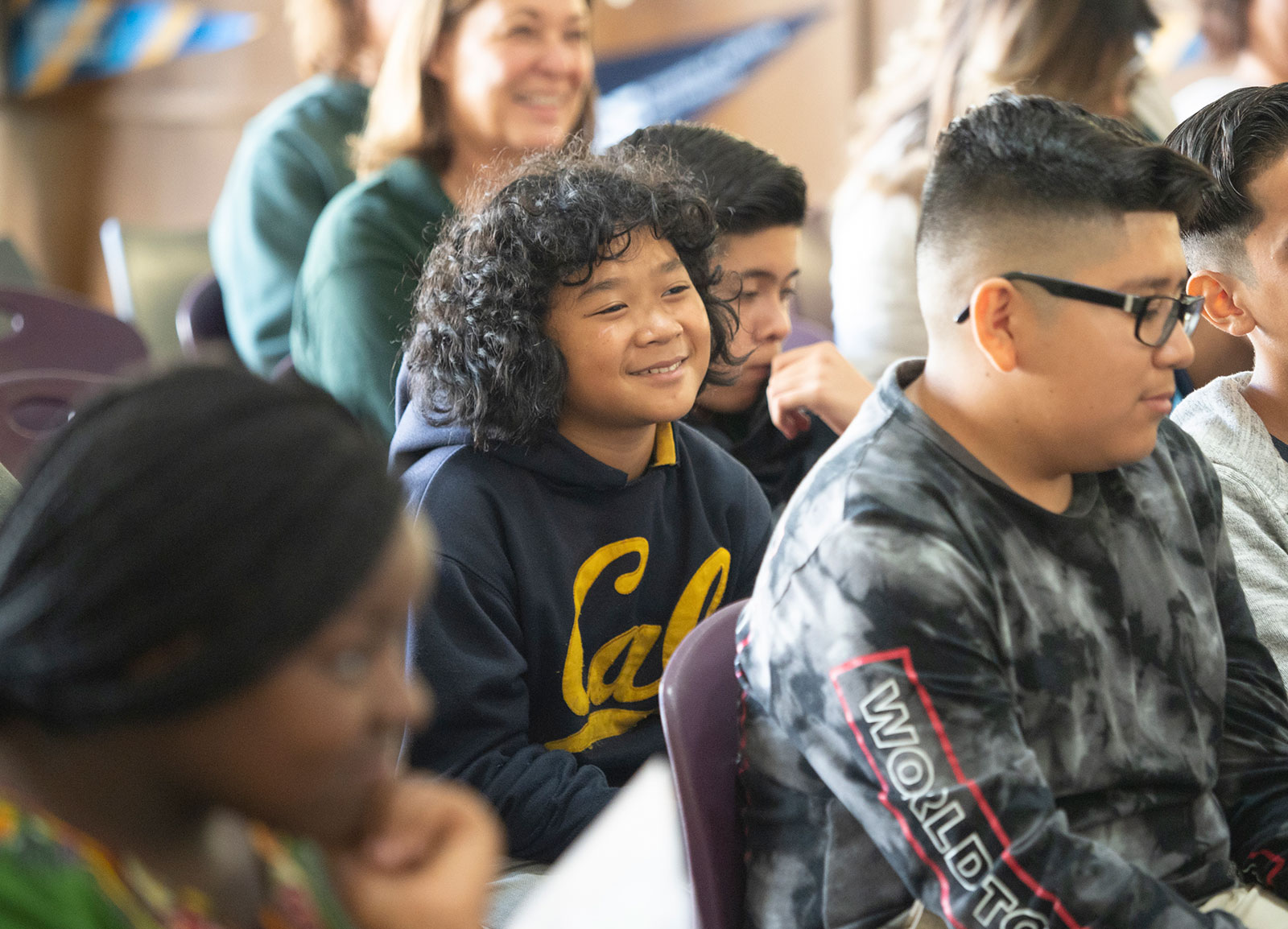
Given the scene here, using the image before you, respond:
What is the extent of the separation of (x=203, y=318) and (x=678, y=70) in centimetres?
260

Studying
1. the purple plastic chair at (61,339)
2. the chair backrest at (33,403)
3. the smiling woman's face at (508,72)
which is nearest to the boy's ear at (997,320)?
the smiling woman's face at (508,72)

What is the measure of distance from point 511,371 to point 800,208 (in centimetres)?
66

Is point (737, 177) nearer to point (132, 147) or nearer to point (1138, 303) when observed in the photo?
point (1138, 303)

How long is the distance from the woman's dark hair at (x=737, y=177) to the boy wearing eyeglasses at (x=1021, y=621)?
652mm

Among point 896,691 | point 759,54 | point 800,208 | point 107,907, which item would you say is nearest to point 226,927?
point 107,907

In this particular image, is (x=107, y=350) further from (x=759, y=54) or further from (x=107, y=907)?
(x=759, y=54)

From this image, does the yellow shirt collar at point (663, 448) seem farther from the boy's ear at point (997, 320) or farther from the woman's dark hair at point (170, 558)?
the woman's dark hair at point (170, 558)

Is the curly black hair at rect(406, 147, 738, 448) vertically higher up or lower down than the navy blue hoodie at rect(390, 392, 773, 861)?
higher up

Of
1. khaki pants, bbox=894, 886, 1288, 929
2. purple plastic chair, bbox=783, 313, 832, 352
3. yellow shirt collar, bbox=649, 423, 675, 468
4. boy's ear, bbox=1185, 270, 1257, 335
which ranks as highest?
boy's ear, bbox=1185, 270, 1257, 335

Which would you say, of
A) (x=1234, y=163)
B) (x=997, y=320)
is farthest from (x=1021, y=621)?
(x=1234, y=163)

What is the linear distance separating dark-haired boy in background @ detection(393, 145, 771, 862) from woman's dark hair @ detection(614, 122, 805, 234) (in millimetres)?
228

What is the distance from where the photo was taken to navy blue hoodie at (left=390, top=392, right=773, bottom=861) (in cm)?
130

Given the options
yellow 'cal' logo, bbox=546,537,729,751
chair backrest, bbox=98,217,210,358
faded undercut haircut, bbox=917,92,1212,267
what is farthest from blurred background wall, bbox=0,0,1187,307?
faded undercut haircut, bbox=917,92,1212,267

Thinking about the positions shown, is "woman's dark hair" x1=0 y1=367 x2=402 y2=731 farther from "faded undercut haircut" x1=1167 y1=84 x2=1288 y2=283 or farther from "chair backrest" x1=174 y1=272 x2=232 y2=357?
"chair backrest" x1=174 y1=272 x2=232 y2=357
